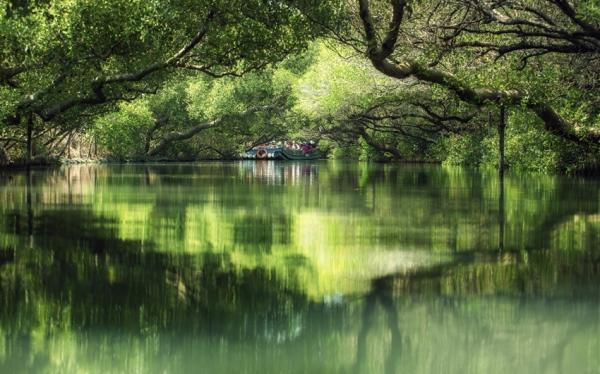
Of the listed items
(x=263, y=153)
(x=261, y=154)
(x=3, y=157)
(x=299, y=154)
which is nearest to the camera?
(x=3, y=157)

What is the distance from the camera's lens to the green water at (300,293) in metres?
5.53

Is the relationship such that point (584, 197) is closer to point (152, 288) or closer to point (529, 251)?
point (529, 251)

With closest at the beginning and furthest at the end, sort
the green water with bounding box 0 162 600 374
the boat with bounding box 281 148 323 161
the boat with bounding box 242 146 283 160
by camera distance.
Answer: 1. the green water with bounding box 0 162 600 374
2. the boat with bounding box 242 146 283 160
3. the boat with bounding box 281 148 323 161

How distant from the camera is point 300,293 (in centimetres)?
773

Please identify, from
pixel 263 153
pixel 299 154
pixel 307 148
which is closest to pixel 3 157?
pixel 263 153

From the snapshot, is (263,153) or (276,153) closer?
(263,153)

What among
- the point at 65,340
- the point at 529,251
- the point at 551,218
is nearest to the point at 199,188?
the point at 551,218

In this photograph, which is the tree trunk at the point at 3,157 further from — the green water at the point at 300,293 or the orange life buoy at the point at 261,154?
the orange life buoy at the point at 261,154

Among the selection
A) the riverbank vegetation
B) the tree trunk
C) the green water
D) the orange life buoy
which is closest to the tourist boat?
the orange life buoy

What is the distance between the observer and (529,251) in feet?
35.0


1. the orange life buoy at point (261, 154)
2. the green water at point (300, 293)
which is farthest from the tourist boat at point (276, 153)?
the green water at point (300, 293)

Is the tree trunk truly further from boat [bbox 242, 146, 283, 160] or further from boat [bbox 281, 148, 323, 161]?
Result: boat [bbox 281, 148, 323, 161]

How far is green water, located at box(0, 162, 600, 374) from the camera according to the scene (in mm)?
5531

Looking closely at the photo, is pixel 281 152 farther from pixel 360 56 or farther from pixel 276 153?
pixel 360 56
